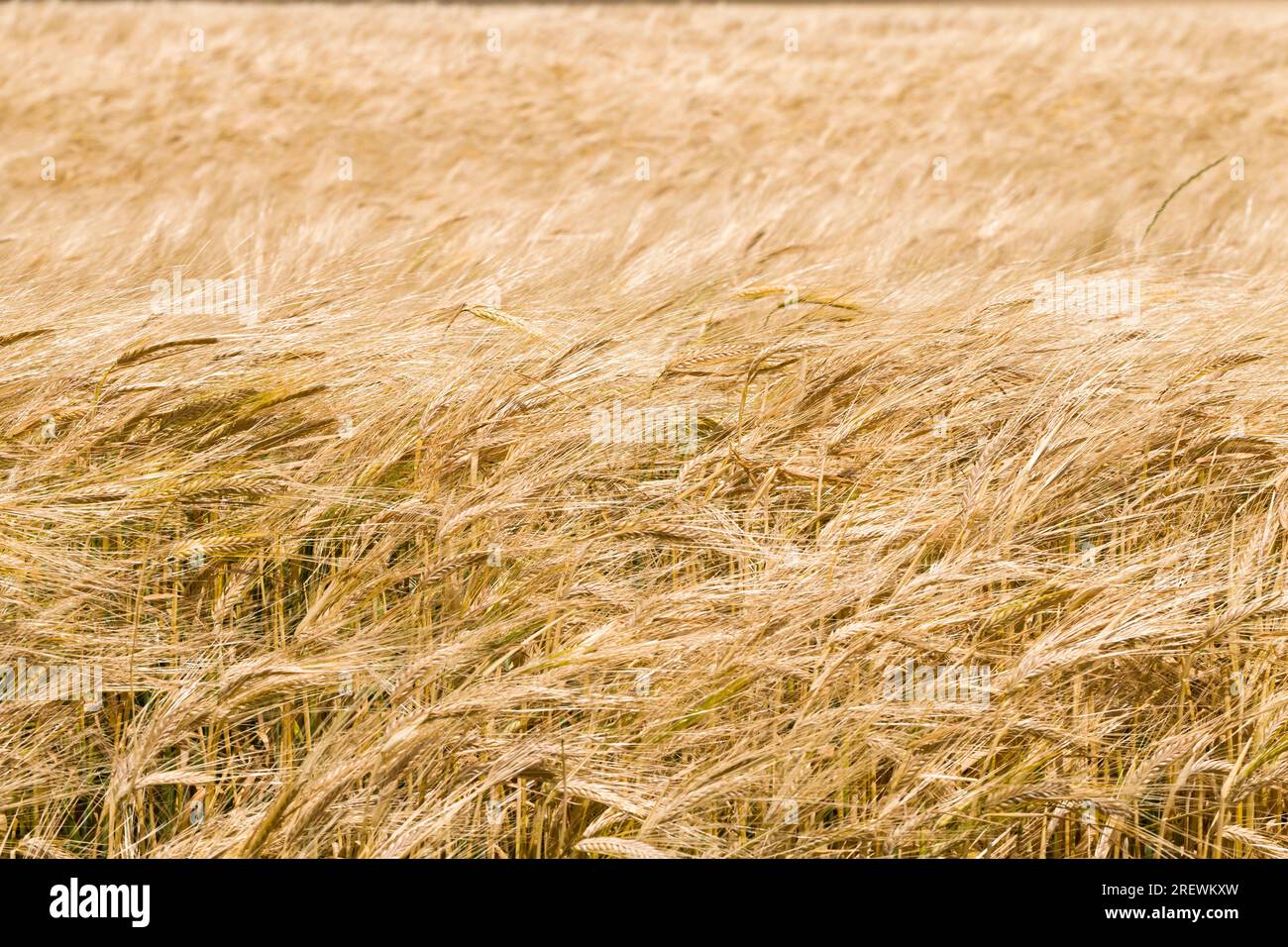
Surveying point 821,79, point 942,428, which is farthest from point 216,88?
point 942,428

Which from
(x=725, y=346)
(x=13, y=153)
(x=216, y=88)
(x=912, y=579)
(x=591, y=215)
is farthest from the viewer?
(x=216, y=88)

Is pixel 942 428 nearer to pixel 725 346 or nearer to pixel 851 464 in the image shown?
pixel 851 464

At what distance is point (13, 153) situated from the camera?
4.69 meters

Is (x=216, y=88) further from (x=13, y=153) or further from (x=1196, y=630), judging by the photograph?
(x=1196, y=630)

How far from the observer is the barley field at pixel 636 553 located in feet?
4.12

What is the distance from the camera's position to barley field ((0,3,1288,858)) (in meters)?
1.25

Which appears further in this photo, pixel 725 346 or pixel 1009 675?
pixel 725 346

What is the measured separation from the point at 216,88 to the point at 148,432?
4.80 meters

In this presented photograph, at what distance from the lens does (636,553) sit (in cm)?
146

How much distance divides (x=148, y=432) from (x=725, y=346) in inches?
29.5
